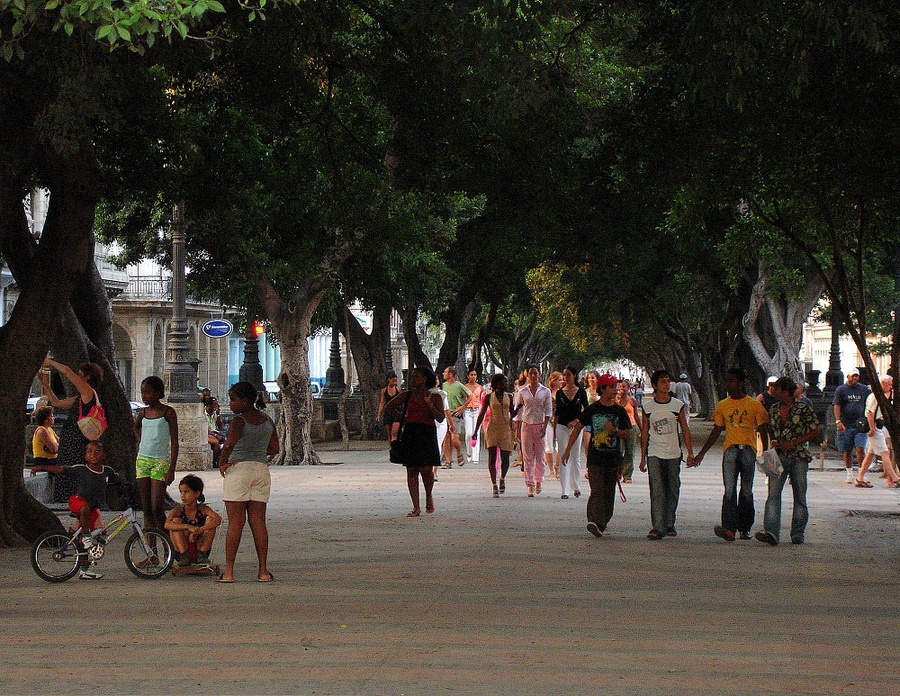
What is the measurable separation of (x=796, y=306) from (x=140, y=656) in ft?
89.1

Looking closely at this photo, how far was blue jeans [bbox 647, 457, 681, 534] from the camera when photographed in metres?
12.8

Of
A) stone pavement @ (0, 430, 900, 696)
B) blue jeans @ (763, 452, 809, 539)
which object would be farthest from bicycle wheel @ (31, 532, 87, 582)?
blue jeans @ (763, 452, 809, 539)

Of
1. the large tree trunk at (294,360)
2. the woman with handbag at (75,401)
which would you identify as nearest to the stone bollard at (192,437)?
the large tree trunk at (294,360)

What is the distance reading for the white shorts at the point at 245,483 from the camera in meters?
9.90

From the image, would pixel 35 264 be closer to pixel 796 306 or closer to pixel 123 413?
pixel 123 413

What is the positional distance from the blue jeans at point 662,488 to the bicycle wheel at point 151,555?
187 inches

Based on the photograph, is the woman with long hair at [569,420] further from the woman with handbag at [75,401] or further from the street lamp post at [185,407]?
the street lamp post at [185,407]

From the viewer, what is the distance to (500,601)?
353 inches

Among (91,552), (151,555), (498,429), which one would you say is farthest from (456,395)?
(91,552)

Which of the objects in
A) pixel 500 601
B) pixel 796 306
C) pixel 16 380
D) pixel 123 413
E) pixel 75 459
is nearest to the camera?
pixel 500 601

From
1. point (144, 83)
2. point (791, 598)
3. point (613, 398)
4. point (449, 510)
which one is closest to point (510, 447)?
point (449, 510)

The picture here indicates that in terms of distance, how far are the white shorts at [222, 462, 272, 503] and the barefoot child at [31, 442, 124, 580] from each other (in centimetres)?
115

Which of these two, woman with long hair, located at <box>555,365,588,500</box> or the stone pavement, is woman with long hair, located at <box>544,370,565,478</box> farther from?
the stone pavement

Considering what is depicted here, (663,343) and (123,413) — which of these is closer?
(123,413)
